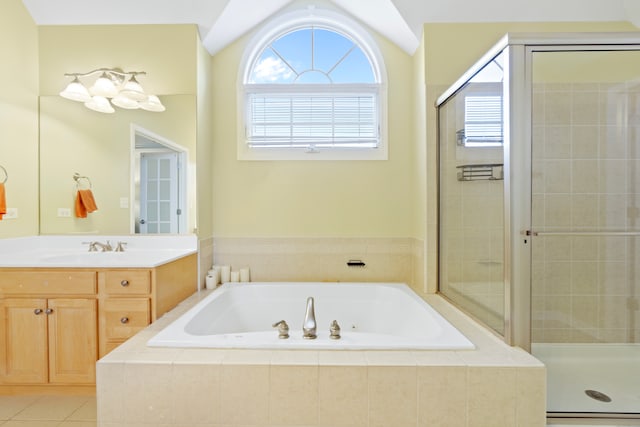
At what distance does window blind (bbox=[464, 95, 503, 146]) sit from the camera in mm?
1907

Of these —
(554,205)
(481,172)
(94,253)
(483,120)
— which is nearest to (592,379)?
(554,205)

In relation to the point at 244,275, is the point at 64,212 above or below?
above

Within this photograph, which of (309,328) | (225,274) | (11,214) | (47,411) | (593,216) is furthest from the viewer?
(225,274)

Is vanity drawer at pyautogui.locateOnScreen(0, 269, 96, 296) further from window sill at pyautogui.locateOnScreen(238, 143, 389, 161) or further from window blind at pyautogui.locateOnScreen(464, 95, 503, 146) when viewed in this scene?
window blind at pyautogui.locateOnScreen(464, 95, 503, 146)

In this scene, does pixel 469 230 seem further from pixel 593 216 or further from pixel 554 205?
pixel 593 216

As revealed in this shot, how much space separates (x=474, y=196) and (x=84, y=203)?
2.73 m

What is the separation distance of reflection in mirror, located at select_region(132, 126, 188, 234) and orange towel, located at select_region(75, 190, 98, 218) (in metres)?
0.31

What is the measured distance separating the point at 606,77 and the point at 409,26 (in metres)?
1.31

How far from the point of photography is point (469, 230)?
2271mm

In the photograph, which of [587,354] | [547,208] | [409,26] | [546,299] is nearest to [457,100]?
[409,26]

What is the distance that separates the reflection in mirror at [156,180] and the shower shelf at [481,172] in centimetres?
195

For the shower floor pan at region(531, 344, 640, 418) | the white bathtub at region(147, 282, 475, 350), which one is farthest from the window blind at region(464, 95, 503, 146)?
the shower floor pan at region(531, 344, 640, 418)

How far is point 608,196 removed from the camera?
2.35 metres

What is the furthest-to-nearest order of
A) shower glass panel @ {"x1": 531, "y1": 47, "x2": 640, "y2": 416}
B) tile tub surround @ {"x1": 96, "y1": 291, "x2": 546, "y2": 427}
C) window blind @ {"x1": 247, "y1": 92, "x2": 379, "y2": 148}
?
window blind @ {"x1": 247, "y1": 92, "x2": 379, "y2": 148} < shower glass panel @ {"x1": 531, "y1": 47, "x2": 640, "y2": 416} < tile tub surround @ {"x1": 96, "y1": 291, "x2": 546, "y2": 427}
